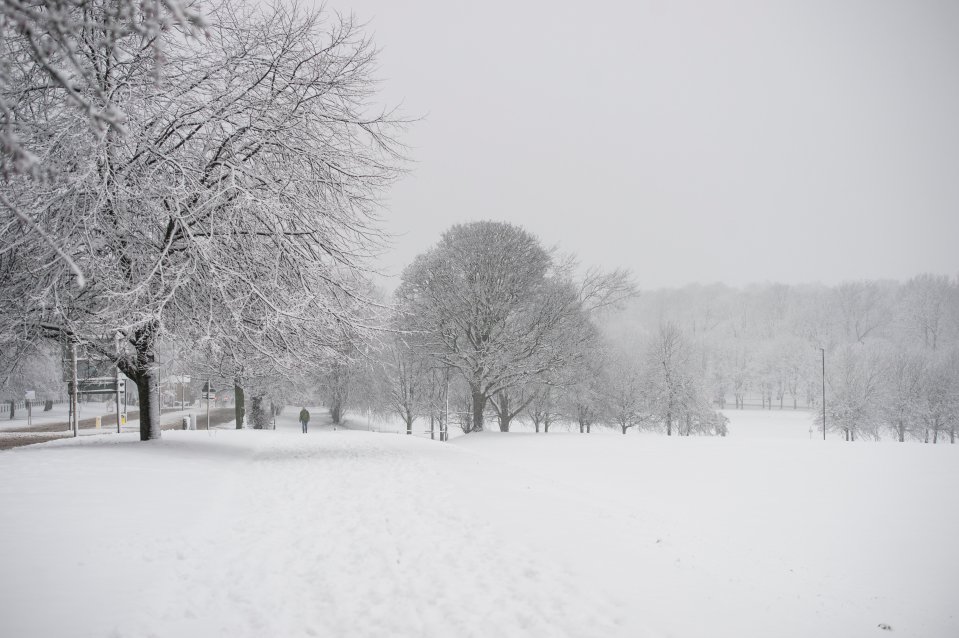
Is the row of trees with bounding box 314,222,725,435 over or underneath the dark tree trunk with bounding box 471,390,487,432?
over

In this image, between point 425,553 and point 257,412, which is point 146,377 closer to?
point 425,553

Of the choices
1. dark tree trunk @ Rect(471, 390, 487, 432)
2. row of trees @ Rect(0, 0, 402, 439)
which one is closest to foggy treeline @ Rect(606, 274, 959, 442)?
dark tree trunk @ Rect(471, 390, 487, 432)

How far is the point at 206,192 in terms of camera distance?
8.84 meters

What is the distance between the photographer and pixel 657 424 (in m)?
39.9

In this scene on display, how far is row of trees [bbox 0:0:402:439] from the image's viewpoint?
840 centimetres

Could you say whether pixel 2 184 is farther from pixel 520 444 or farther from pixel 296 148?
pixel 520 444

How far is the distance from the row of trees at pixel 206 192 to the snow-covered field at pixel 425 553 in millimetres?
2679

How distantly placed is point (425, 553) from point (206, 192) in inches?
280

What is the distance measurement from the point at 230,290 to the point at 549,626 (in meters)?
8.42

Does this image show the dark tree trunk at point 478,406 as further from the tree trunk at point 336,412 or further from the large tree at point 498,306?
the tree trunk at point 336,412

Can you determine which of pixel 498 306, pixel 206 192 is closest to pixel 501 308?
pixel 498 306

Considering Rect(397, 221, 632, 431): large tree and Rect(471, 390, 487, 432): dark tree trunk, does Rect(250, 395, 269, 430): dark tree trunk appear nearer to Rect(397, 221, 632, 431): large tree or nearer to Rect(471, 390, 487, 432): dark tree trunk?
Rect(397, 221, 632, 431): large tree

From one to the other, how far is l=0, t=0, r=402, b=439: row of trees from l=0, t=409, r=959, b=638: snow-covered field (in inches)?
105

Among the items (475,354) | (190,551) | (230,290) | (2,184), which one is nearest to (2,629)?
(190,551)
